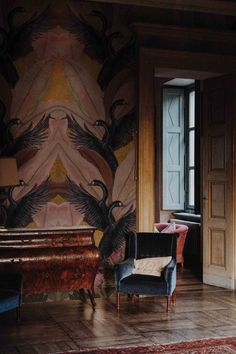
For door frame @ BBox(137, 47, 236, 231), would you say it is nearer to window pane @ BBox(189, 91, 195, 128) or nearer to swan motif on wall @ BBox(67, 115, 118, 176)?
swan motif on wall @ BBox(67, 115, 118, 176)

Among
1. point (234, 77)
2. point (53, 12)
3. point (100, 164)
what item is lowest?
point (100, 164)

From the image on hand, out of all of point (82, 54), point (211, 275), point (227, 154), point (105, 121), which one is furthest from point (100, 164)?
point (211, 275)

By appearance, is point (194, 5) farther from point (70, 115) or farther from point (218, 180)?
point (218, 180)

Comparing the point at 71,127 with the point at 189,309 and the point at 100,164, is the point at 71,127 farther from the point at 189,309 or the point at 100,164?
the point at 189,309

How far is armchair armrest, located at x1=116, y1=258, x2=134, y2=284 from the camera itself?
5881 millimetres

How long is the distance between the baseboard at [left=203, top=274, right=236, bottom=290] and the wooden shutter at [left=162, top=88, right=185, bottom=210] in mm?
3402

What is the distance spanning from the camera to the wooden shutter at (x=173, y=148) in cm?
1081

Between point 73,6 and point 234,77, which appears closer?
point 73,6

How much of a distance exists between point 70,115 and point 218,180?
222 centimetres

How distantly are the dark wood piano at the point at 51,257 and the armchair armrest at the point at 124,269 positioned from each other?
239mm

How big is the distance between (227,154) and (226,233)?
1024mm

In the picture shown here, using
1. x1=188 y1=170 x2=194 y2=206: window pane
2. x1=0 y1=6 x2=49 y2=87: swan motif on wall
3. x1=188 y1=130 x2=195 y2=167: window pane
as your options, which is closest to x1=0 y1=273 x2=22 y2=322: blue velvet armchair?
x1=0 y1=6 x2=49 y2=87: swan motif on wall

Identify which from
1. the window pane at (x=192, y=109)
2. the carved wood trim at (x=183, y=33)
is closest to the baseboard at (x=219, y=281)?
the carved wood trim at (x=183, y=33)

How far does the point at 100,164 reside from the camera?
21.5 feet
